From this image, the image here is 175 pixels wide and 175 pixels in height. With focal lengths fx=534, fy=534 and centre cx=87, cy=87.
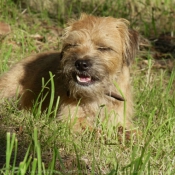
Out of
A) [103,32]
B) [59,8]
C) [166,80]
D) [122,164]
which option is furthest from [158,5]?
[122,164]

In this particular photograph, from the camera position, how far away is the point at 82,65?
211 inches

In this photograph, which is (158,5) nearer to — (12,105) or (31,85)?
(31,85)

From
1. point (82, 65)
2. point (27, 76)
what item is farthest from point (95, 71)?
point (27, 76)

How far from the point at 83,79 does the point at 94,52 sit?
33cm

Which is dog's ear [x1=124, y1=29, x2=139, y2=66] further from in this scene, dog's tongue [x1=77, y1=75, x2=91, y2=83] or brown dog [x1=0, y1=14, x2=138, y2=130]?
dog's tongue [x1=77, y1=75, x2=91, y2=83]

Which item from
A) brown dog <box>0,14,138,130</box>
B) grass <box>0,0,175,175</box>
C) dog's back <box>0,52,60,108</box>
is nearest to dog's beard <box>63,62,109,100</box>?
brown dog <box>0,14,138,130</box>

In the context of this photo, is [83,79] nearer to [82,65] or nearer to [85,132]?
[82,65]

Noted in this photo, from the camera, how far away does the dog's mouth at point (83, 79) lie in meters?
5.51

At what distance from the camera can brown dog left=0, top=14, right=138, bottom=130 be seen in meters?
5.50

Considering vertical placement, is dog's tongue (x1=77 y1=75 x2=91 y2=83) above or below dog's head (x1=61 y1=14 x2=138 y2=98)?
below

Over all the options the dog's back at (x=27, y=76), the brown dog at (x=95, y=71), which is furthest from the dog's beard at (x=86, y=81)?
the dog's back at (x=27, y=76)

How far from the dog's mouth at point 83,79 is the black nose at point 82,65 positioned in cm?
11

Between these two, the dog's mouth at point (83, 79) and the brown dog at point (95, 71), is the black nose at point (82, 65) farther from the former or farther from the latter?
the dog's mouth at point (83, 79)

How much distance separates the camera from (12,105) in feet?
19.6
